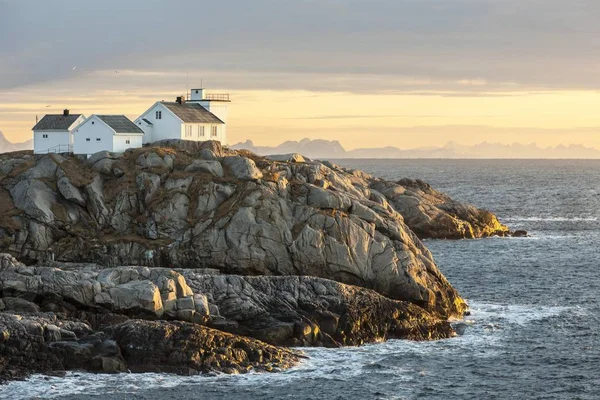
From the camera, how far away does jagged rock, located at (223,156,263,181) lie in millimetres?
73750

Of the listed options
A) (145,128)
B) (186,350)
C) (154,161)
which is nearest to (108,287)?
(186,350)

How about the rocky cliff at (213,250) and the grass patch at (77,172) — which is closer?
the rocky cliff at (213,250)

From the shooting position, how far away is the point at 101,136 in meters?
86.6

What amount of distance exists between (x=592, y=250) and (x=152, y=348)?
6491cm

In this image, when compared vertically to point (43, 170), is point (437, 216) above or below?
below

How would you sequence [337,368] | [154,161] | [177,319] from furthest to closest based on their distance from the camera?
[154,161], [177,319], [337,368]

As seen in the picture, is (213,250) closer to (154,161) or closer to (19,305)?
(154,161)

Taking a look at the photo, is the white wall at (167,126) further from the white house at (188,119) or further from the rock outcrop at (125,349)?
the rock outcrop at (125,349)

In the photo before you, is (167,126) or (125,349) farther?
(167,126)

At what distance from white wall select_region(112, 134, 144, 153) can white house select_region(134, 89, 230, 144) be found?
368 cm

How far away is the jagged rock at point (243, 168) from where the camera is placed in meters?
73.8

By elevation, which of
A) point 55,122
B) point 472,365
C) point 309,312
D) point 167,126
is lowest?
point 472,365

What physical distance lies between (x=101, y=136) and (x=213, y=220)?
72.0ft

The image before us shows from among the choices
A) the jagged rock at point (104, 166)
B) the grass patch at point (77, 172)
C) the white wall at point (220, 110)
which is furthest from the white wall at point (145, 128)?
the jagged rock at point (104, 166)
